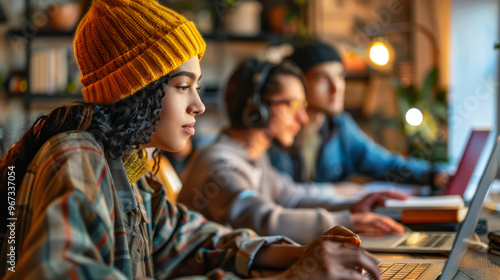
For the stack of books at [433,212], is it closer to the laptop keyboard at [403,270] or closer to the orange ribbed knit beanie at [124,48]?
Answer: the laptop keyboard at [403,270]

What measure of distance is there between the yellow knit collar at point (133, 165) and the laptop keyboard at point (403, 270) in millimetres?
409

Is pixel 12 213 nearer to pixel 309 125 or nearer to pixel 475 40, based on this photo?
pixel 309 125

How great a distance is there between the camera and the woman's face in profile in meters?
0.84

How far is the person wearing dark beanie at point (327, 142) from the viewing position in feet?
8.48

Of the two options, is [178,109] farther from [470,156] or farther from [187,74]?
[470,156]

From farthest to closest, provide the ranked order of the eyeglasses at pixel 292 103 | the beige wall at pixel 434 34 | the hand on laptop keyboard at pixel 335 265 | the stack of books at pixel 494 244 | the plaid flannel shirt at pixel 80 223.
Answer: the beige wall at pixel 434 34
the eyeglasses at pixel 292 103
the stack of books at pixel 494 244
the hand on laptop keyboard at pixel 335 265
the plaid flannel shirt at pixel 80 223

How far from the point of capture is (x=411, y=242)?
1.14 meters

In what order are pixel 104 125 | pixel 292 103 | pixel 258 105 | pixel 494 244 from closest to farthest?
pixel 104 125 < pixel 494 244 < pixel 258 105 < pixel 292 103

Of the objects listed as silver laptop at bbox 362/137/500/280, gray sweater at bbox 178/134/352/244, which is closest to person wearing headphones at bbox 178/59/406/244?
gray sweater at bbox 178/134/352/244

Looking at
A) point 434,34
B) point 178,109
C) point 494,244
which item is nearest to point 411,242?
point 494,244

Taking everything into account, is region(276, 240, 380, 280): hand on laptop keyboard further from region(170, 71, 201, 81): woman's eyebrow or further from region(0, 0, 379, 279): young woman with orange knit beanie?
region(170, 71, 201, 81): woman's eyebrow

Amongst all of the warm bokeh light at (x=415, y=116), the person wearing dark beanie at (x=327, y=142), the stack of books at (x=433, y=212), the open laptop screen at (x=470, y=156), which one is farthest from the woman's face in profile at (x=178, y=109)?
the warm bokeh light at (x=415, y=116)

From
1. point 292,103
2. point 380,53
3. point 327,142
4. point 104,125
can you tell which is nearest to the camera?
point 104,125

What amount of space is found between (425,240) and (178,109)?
649 millimetres
